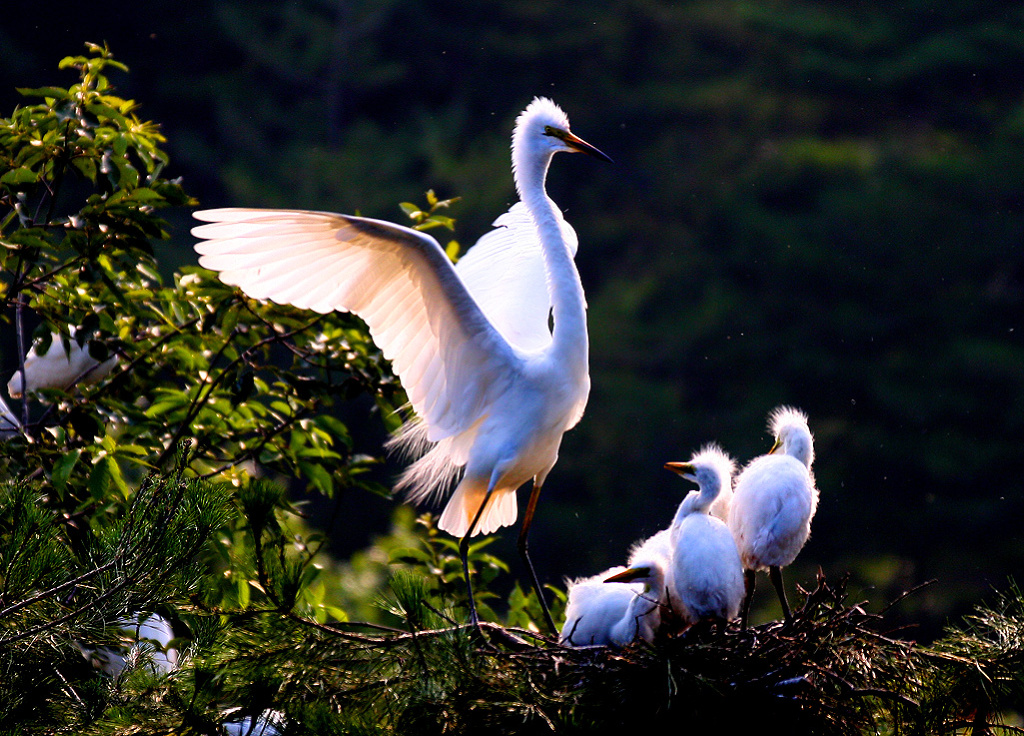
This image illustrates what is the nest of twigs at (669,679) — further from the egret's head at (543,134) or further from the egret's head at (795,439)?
the egret's head at (543,134)

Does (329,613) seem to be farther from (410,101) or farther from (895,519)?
(410,101)

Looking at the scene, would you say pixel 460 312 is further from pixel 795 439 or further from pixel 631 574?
pixel 795 439

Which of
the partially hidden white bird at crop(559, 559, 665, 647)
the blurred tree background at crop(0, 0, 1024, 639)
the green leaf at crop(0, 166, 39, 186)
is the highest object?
the green leaf at crop(0, 166, 39, 186)

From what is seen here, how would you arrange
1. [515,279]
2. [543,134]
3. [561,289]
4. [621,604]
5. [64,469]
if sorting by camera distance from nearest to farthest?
[64,469], [621,604], [561,289], [543,134], [515,279]

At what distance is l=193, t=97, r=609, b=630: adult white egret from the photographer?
7.86 feet

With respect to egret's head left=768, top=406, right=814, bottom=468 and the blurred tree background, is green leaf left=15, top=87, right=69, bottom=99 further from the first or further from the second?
the blurred tree background

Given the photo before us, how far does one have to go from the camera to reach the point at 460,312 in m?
2.51

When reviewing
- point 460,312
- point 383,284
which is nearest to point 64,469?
point 383,284

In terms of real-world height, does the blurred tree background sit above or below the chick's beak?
below

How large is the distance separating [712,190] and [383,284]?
8.31m

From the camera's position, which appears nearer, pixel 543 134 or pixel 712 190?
Answer: pixel 543 134

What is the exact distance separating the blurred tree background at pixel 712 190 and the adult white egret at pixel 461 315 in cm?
549

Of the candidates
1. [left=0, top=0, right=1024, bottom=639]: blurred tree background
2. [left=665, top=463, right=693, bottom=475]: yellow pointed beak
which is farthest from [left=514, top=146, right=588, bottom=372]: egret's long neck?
[left=0, top=0, right=1024, bottom=639]: blurred tree background

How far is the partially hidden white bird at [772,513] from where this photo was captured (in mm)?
2271
